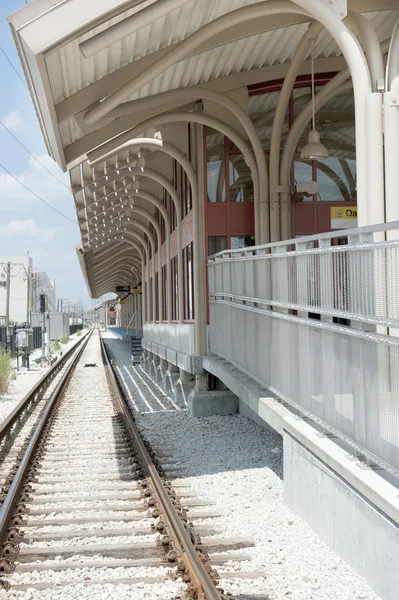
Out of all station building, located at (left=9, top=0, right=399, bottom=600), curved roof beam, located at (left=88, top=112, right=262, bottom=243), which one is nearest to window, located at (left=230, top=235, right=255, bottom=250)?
station building, located at (left=9, top=0, right=399, bottom=600)

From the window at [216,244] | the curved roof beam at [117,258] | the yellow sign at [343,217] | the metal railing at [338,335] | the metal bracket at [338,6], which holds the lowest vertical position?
the metal railing at [338,335]

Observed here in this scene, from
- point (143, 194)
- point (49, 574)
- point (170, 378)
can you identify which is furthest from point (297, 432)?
point (143, 194)

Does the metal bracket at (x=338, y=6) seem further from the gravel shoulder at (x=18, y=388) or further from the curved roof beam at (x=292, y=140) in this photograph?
the gravel shoulder at (x=18, y=388)

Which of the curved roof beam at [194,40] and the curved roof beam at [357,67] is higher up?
the curved roof beam at [194,40]

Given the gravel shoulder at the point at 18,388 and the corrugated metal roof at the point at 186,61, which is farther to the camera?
the gravel shoulder at the point at 18,388

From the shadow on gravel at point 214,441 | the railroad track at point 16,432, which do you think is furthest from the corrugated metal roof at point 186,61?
the shadow on gravel at point 214,441

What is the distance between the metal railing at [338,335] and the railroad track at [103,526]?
5.09ft

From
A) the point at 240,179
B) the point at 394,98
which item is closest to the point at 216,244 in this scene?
the point at 240,179

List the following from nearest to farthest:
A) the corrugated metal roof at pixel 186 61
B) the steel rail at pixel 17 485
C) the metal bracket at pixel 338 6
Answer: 1. the steel rail at pixel 17 485
2. the metal bracket at pixel 338 6
3. the corrugated metal roof at pixel 186 61

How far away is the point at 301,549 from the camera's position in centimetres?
634

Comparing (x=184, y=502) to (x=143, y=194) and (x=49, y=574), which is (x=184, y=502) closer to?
(x=49, y=574)

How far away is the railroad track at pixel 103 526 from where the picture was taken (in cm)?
573

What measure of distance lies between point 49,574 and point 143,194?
16.6 m

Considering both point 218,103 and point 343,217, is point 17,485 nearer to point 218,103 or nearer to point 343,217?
point 218,103
